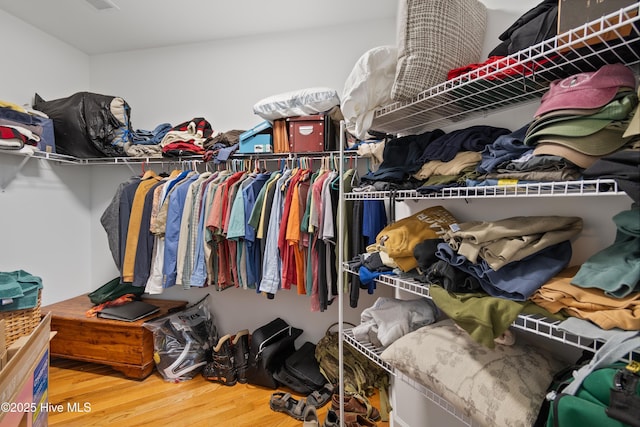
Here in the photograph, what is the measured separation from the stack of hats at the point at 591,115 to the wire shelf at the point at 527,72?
0.07 metres

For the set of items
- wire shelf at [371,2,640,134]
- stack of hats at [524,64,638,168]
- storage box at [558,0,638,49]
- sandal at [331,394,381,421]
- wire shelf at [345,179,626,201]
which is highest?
storage box at [558,0,638,49]

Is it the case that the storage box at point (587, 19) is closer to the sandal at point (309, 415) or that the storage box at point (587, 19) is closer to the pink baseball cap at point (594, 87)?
the pink baseball cap at point (594, 87)

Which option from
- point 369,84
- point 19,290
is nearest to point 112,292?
point 19,290

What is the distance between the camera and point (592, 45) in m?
0.68

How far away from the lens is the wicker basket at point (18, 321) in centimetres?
160

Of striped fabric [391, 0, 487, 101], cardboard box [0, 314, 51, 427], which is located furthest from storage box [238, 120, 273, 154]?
cardboard box [0, 314, 51, 427]

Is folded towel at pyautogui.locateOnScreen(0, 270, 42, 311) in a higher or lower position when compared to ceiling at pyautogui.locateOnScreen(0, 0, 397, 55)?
lower

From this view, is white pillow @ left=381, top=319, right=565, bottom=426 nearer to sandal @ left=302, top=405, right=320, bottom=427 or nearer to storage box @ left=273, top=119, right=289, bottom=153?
sandal @ left=302, top=405, right=320, bottom=427

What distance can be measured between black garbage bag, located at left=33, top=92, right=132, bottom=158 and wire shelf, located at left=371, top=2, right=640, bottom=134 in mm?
2245

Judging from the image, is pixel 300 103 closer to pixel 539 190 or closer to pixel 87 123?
pixel 539 190

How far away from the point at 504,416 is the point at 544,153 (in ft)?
2.16

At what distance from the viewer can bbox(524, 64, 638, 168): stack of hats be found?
2.11 feet

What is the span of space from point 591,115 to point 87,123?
118 inches

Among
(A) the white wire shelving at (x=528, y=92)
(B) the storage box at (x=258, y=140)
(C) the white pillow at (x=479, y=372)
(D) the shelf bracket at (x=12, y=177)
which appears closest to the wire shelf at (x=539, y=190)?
(A) the white wire shelving at (x=528, y=92)
